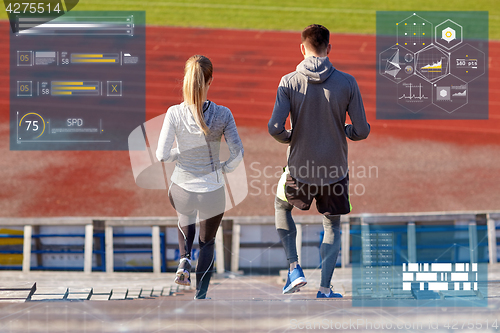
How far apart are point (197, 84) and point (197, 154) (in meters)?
0.35

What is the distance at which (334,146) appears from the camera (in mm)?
2424

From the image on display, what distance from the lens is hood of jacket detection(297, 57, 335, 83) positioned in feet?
7.74

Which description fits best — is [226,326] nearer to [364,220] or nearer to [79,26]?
[364,220]
